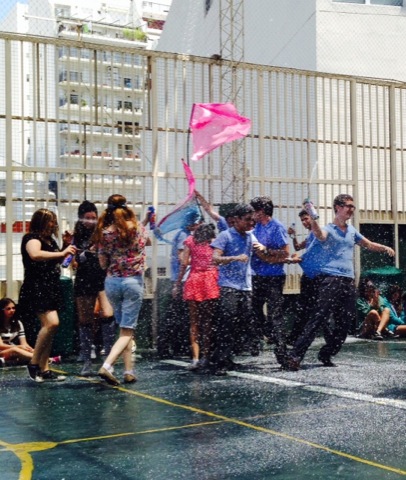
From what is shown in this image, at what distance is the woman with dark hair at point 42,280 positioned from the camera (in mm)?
7199

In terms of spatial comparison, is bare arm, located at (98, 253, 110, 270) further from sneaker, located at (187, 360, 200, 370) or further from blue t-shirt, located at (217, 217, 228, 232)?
blue t-shirt, located at (217, 217, 228, 232)

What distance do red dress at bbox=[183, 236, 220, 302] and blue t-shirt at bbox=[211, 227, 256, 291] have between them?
37 cm

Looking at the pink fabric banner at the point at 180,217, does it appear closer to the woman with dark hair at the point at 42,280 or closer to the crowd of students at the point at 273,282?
the crowd of students at the point at 273,282

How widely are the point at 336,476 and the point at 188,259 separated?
15.3 ft

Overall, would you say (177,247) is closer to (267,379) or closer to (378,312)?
(267,379)

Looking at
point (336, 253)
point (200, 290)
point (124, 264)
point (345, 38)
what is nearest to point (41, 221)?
point (124, 264)

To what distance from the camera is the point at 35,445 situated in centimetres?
489

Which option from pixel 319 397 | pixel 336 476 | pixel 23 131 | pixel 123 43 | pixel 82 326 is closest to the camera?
pixel 336 476

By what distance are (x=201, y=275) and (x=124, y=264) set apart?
4.44 ft

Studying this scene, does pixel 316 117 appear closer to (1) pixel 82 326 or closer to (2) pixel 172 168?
(2) pixel 172 168

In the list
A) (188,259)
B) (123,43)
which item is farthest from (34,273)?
(123,43)

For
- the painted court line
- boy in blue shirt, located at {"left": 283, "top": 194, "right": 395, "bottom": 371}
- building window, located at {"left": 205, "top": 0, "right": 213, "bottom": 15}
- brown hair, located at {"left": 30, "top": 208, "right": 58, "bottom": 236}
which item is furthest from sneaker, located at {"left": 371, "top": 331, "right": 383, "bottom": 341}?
building window, located at {"left": 205, "top": 0, "right": 213, "bottom": 15}

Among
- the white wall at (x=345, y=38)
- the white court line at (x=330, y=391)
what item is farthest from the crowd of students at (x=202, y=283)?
the white wall at (x=345, y=38)

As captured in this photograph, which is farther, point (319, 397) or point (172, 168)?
point (172, 168)
